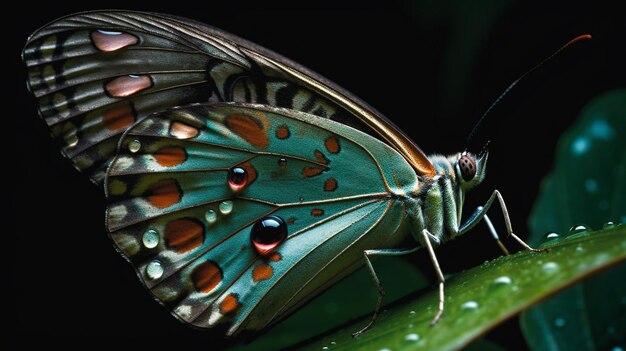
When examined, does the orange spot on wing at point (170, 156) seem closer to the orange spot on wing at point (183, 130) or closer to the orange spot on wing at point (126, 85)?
the orange spot on wing at point (183, 130)

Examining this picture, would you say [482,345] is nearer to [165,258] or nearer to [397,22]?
[165,258]

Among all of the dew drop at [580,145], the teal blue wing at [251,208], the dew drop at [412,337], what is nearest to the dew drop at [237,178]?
the teal blue wing at [251,208]

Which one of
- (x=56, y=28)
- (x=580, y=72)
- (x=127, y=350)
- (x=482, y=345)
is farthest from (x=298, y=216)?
(x=580, y=72)

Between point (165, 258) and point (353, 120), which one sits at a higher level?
point (353, 120)

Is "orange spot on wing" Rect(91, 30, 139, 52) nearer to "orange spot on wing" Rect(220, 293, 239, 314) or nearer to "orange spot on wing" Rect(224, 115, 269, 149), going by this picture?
"orange spot on wing" Rect(224, 115, 269, 149)

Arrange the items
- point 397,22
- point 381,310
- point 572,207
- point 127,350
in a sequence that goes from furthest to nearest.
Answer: point 397,22, point 127,350, point 572,207, point 381,310

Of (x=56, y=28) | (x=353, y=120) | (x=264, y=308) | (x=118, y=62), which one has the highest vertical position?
(x=56, y=28)
